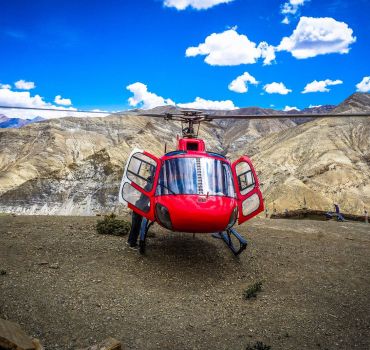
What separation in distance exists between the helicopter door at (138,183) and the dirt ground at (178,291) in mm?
1382

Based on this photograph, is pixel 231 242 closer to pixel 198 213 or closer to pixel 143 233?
pixel 143 233

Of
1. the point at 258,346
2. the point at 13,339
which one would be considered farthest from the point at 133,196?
the point at 13,339

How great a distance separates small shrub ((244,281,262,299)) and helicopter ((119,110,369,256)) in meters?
1.44

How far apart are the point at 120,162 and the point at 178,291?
58.3m

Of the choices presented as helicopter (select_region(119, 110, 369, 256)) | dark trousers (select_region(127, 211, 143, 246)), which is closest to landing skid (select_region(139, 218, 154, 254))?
helicopter (select_region(119, 110, 369, 256))

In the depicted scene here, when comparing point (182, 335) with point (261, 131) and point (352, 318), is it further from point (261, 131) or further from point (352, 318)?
point (261, 131)

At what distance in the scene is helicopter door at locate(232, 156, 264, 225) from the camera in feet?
31.8

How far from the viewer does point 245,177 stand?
1010cm

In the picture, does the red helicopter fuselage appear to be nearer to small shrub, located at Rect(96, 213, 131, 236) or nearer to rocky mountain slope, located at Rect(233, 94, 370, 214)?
small shrub, located at Rect(96, 213, 131, 236)

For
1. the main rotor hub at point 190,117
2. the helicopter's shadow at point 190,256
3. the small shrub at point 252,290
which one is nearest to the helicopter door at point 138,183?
the helicopter's shadow at point 190,256

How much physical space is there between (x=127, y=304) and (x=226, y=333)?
6.57 feet

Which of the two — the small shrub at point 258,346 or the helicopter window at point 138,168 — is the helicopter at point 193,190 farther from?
the small shrub at point 258,346

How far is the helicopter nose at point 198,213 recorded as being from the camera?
7977 millimetres

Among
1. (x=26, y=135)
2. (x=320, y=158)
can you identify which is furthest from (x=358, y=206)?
(x=26, y=135)
